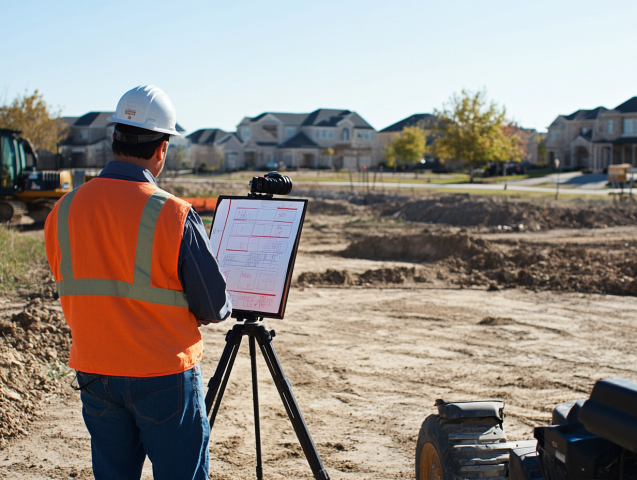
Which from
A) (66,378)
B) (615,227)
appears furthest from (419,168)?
(66,378)

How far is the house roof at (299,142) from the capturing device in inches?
2854

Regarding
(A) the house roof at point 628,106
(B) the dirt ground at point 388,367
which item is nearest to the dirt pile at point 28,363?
(B) the dirt ground at point 388,367

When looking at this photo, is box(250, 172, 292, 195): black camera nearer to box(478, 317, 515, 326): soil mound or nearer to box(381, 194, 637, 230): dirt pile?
box(478, 317, 515, 326): soil mound

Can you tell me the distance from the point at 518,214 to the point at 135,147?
20175mm

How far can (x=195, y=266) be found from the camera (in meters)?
2.47

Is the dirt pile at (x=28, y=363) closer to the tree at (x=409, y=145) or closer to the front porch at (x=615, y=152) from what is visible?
the tree at (x=409, y=145)

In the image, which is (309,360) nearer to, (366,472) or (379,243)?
(366,472)

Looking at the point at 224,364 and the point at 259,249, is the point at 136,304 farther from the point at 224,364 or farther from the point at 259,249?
the point at 259,249

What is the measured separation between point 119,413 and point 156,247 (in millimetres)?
724

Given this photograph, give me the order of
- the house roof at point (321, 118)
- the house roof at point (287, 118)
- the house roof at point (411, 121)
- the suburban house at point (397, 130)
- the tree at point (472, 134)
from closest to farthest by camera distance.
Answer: the tree at point (472, 134) < the house roof at point (321, 118) < the suburban house at point (397, 130) < the house roof at point (287, 118) < the house roof at point (411, 121)

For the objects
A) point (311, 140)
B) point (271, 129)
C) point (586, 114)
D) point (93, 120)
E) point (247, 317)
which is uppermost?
point (93, 120)

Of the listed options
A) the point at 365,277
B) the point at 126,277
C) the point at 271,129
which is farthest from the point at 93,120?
the point at 126,277

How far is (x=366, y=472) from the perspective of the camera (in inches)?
178

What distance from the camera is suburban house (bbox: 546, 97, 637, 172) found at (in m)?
56.8
